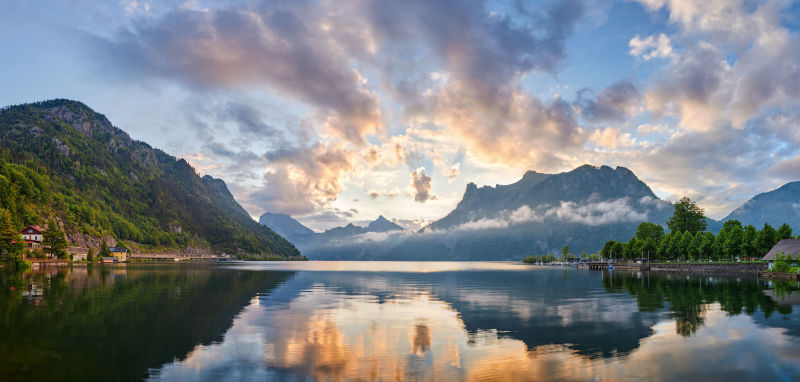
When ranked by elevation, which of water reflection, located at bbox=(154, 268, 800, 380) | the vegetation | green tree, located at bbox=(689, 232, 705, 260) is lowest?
water reflection, located at bbox=(154, 268, 800, 380)

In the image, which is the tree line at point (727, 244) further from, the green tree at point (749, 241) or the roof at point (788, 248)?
the roof at point (788, 248)

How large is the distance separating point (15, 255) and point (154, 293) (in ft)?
319

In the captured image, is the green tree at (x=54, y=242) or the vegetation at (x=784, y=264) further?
the green tree at (x=54, y=242)

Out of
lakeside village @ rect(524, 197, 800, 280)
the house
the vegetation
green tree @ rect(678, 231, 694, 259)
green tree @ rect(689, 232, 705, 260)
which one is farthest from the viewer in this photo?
green tree @ rect(678, 231, 694, 259)

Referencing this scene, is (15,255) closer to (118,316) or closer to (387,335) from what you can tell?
(118,316)

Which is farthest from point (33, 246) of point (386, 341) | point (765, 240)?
point (765, 240)

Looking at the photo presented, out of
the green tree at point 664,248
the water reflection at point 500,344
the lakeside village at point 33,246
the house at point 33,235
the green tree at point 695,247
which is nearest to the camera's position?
the water reflection at point 500,344

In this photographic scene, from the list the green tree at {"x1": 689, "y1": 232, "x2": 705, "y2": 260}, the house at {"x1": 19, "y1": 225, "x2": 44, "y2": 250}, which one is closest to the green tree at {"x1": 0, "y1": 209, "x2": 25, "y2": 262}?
the house at {"x1": 19, "y1": 225, "x2": 44, "y2": 250}

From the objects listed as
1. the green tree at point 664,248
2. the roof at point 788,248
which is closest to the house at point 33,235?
the roof at point 788,248

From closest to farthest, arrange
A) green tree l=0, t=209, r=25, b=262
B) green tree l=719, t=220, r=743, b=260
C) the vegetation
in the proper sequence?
the vegetation, green tree l=0, t=209, r=25, b=262, green tree l=719, t=220, r=743, b=260

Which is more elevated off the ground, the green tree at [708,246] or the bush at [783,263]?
the green tree at [708,246]

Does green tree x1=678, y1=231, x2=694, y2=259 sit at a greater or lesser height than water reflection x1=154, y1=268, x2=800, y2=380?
greater

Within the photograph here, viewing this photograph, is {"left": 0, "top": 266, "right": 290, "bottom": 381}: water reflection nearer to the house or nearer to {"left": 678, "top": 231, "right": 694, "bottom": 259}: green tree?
the house

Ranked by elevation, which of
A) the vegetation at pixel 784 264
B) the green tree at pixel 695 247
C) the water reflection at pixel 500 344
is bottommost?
the water reflection at pixel 500 344
